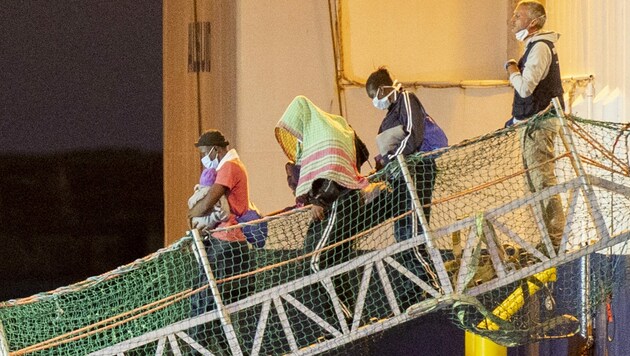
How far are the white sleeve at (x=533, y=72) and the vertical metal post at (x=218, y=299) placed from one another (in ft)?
8.47

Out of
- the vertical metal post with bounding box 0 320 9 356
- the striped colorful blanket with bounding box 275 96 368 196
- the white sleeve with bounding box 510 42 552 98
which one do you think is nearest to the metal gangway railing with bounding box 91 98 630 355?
the striped colorful blanket with bounding box 275 96 368 196

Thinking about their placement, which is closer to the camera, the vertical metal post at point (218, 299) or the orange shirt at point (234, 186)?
the vertical metal post at point (218, 299)

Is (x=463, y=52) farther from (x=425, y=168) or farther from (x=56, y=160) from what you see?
(x=56, y=160)

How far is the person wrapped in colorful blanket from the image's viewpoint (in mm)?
9133

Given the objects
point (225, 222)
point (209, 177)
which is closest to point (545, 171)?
point (225, 222)

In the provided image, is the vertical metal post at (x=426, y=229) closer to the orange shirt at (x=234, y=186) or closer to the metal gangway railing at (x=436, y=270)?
the metal gangway railing at (x=436, y=270)

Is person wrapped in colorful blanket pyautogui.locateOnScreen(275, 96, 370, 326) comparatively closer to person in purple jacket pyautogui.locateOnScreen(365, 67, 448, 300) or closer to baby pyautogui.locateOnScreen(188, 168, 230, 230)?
person in purple jacket pyautogui.locateOnScreen(365, 67, 448, 300)

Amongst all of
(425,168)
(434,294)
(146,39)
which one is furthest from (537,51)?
(146,39)

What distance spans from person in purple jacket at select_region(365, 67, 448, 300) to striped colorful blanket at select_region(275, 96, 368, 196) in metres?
0.29

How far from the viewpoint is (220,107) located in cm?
1351

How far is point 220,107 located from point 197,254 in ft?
15.4

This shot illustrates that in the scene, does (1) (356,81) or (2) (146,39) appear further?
(2) (146,39)

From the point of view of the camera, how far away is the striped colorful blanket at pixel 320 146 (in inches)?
361

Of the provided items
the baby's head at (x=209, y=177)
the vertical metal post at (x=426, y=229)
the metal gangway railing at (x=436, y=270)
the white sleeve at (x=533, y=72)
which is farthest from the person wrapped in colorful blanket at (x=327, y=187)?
the white sleeve at (x=533, y=72)
